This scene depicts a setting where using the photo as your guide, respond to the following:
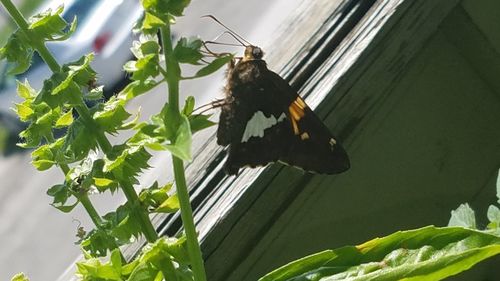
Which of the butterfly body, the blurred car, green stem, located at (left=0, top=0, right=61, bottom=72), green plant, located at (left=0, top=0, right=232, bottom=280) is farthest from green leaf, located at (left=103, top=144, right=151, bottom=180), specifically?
the blurred car

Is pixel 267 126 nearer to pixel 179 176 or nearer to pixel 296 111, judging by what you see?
pixel 296 111

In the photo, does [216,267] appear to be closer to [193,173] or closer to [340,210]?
[193,173]

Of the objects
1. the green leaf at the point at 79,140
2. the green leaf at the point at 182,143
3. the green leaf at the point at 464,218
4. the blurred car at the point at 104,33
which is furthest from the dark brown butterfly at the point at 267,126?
the blurred car at the point at 104,33

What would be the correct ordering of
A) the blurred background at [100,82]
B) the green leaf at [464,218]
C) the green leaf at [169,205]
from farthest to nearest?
the blurred background at [100,82] → the green leaf at [464,218] → the green leaf at [169,205]

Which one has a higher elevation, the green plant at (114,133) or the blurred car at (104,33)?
the blurred car at (104,33)

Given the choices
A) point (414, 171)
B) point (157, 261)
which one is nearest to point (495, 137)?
point (414, 171)

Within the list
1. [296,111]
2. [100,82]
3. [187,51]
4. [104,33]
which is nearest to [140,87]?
[187,51]

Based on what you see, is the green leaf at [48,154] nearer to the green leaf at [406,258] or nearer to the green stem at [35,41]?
the green stem at [35,41]
